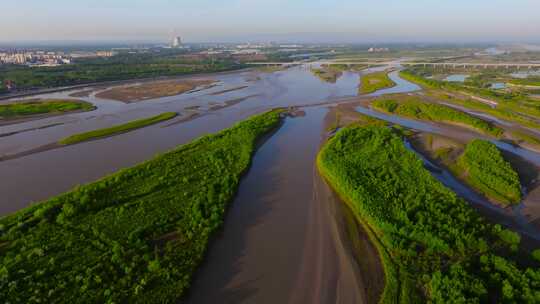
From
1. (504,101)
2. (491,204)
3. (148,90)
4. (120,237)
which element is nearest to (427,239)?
(491,204)

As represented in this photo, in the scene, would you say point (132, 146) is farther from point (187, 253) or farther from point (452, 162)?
point (452, 162)

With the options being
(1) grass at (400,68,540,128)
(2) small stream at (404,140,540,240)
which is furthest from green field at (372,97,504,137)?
(2) small stream at (404,140,540,240)

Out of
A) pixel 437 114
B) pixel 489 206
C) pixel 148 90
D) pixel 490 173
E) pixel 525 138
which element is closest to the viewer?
pixel 489 206

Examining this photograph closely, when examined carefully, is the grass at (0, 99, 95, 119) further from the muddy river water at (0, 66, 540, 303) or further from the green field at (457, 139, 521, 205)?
the green field at (457, 139, 521, 205)

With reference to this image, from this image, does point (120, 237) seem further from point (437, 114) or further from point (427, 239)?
point (437, 114)

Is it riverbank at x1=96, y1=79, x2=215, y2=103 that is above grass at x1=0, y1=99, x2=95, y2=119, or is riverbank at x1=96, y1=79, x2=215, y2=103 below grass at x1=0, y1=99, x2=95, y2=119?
above

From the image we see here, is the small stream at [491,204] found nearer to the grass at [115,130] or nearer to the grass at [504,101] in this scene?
the grass at [504,101]
